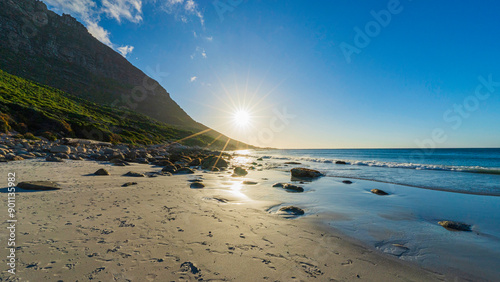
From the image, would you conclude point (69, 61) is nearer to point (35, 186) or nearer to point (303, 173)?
point (35, 186)

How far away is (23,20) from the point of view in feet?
277

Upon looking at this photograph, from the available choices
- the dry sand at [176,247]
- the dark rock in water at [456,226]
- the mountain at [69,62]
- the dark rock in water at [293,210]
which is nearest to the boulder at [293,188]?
the dark rock in water at [293,210]

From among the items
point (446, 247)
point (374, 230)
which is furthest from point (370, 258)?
point (446, 247)

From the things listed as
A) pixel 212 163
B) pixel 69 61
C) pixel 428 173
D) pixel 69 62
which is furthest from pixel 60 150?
pixel 69 61

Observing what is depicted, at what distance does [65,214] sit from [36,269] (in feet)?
8.97

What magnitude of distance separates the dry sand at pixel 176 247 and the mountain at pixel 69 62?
332 feet

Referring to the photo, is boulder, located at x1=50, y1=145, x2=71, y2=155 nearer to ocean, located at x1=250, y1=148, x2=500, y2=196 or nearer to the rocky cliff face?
ocean, located at x1=250, y1=148, x2=500, y2=196

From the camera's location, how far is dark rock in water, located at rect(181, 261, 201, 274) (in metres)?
2.69

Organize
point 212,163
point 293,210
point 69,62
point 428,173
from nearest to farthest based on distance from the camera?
point 293,210 < point 428,173 < point 212,163 < point 69,62

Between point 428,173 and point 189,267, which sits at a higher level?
point 189,267

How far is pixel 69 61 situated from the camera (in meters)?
95.6

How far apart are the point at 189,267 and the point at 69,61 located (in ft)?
452

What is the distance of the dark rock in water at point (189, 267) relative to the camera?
269cm

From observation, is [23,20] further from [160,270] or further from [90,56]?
[160,270]
